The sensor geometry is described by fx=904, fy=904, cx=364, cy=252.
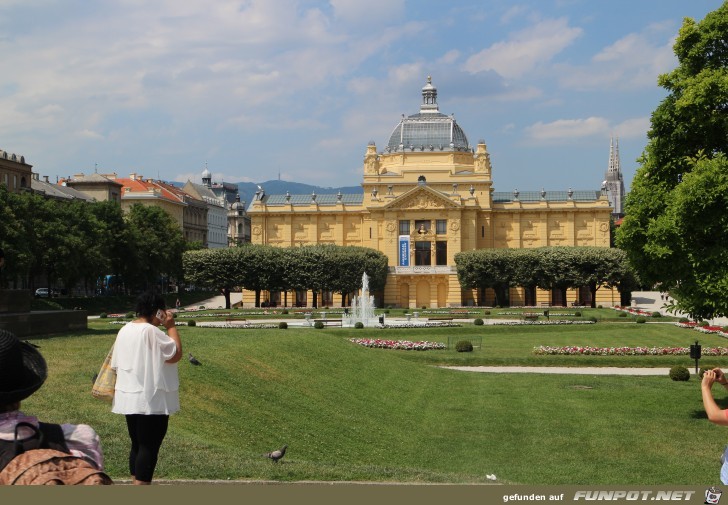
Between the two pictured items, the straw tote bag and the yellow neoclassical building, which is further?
the yellow neoclassical building

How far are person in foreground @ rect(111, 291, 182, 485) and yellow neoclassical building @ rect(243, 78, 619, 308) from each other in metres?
89.9

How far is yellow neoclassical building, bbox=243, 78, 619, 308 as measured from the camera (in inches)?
4013

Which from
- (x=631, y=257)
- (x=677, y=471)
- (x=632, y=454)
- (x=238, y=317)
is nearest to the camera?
(x=677, y=471)

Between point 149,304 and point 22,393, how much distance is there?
3763mm

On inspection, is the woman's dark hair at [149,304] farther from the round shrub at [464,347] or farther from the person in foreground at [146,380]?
the round shrub at [464,347]

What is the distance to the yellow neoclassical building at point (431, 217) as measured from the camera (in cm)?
10194

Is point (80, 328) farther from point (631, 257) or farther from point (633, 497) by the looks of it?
point (633, 497)

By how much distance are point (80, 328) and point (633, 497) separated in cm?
2729

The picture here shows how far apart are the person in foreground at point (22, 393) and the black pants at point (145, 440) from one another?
137 inches

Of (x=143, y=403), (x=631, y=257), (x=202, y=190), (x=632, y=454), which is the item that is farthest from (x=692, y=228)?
(x=202, y=190)

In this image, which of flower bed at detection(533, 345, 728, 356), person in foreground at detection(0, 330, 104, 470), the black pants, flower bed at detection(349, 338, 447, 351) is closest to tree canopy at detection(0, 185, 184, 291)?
flower bed at detection(349, 338, 447, 351)

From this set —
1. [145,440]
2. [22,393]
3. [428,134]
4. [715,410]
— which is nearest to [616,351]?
[715,410]

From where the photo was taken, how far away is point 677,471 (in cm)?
1902

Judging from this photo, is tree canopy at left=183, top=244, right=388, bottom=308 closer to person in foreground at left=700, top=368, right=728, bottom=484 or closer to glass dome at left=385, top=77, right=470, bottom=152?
glass dome at left=385, top=77, right=470, bottom=152
